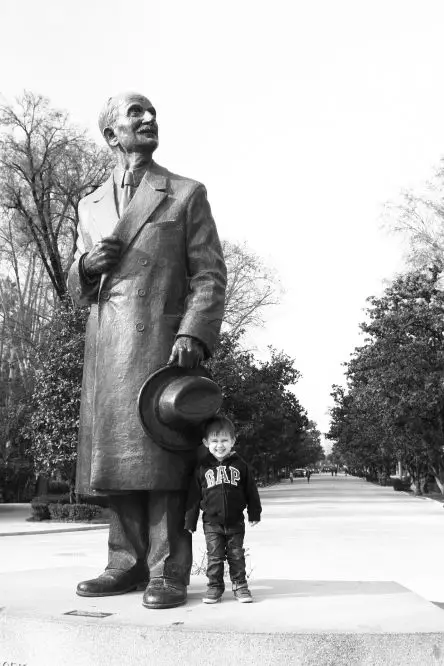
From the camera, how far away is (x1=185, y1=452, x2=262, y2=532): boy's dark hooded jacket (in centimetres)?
450

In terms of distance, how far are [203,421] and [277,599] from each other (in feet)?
3.48

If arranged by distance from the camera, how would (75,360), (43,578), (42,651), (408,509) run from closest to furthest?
1. (42,651)
2. (43,578)
3. (75,360)
4. (408,509)

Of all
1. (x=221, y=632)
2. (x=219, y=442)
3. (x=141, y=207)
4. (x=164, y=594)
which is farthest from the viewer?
(x=141, y=207)

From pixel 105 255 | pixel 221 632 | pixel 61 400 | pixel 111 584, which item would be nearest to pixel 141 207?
pixel 105 255

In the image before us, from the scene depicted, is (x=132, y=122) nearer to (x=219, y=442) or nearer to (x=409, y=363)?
(x=219, y=442)

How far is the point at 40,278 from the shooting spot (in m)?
34.0

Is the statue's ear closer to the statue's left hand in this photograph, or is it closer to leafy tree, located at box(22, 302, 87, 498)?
the statue's left hand

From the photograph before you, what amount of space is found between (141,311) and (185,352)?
0.40 m

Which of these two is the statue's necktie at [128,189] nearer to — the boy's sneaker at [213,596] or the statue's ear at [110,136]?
the statue's ear at [110,136]

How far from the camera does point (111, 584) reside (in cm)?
451

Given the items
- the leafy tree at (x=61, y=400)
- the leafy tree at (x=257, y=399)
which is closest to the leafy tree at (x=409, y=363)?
the leafy tree at (x=257, y=399)

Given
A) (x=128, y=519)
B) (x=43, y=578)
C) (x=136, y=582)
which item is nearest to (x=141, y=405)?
(x=128, y=519)

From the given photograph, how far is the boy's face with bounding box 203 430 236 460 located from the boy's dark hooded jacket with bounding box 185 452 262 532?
0.10 meters

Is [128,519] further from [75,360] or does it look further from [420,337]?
[420,337]
